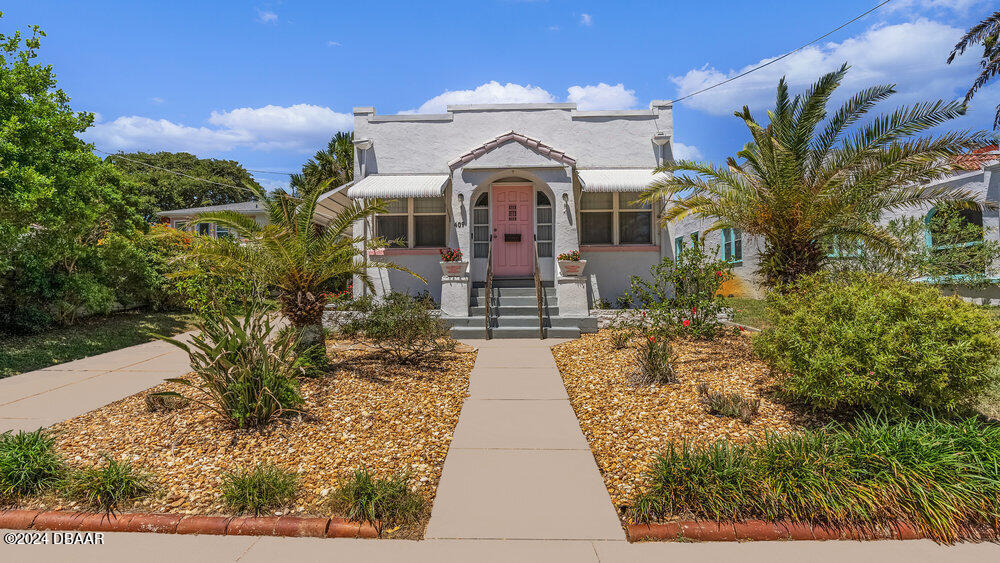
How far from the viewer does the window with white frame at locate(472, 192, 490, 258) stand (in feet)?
42.1

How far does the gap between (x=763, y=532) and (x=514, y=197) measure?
10285mm

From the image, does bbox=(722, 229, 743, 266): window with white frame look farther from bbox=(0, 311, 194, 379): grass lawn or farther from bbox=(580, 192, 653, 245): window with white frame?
bbox=(0, 311, 194, 379): grass lawn

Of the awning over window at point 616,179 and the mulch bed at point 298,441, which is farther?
the awning over window at point 616,179

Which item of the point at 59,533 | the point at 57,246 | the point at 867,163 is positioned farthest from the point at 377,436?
the point at 57,246

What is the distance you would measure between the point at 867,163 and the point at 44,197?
13.1 metres

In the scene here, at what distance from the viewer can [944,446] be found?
3.93 meters

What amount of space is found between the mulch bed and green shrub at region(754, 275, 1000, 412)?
11.8 feet

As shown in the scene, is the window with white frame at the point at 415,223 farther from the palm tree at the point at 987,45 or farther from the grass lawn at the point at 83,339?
the palm tree at the point at 987,45

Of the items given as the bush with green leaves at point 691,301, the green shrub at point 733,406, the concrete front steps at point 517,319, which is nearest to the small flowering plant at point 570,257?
the concrete front steps at point 517,319

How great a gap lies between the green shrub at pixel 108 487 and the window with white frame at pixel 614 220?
1084cm

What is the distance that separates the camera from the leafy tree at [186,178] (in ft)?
123

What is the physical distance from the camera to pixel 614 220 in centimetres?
1307

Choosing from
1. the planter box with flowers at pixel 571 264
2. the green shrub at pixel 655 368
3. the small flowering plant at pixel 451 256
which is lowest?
the green shrub at pixel 655 368

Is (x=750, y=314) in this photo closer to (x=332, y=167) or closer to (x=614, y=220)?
(x=614, y=220)
